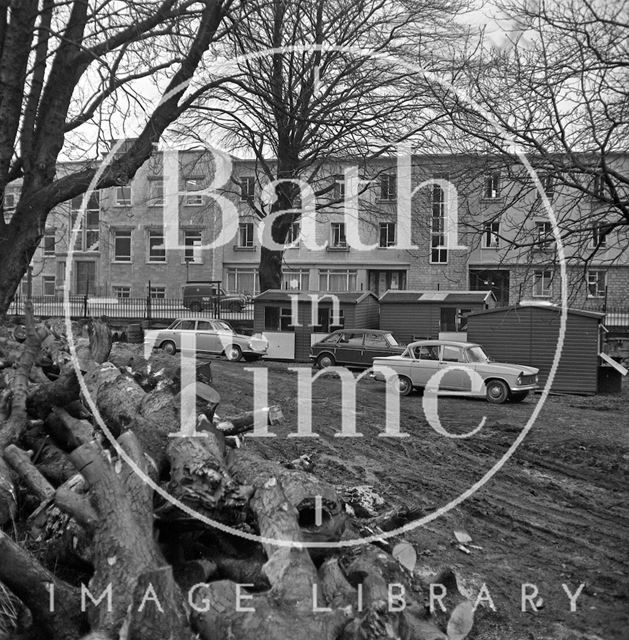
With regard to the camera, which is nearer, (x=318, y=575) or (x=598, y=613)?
(x=318, y=575)

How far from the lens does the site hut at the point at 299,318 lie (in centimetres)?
2644

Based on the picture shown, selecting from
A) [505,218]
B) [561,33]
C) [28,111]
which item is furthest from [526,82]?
[28,111]

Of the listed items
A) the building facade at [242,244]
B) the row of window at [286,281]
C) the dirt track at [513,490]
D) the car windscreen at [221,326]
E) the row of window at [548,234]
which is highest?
the building facade at [242,244]

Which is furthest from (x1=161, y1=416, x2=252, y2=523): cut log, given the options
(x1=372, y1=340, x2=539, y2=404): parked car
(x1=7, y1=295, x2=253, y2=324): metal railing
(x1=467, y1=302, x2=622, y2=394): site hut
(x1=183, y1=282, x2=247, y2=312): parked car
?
(x1=183, y1=282, x2=247, y2=312): parked car

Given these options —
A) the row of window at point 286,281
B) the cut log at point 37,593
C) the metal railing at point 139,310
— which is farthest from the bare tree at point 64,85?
the row of window at point 286,281

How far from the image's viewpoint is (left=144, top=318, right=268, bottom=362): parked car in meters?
25.9

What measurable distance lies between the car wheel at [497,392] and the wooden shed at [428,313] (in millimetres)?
7886

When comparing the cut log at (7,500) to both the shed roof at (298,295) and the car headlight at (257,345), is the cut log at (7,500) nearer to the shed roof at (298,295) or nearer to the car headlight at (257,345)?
the car headlight at (257,345)

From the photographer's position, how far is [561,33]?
8.41 m

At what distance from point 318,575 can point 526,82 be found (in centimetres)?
672

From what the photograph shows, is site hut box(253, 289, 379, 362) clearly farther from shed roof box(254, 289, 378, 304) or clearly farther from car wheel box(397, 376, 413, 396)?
car wheel box(397, 376, 413, 396)

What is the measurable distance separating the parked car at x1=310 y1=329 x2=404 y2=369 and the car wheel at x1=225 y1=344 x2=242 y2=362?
10.5ft

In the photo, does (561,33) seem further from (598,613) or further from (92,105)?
(92,105)

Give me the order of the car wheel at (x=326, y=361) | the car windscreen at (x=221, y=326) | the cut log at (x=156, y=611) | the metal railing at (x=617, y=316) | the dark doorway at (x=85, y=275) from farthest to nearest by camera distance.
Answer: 1. the dark doorway at (x=85, y=275)
2. the metal railing at (x=617, y=316)
3. the car windscreen at (x=221, y=326)
4. the car wheel at (x=326, y=361)
5. the cut log at (x=156, y=611)
